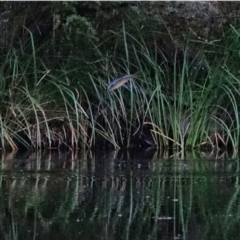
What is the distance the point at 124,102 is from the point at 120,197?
3.78 m

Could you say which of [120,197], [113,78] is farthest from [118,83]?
[120,197]

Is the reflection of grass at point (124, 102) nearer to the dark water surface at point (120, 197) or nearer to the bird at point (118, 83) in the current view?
the bird at point (118, 83)

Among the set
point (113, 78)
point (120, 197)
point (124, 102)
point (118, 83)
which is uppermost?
point (113, 78)

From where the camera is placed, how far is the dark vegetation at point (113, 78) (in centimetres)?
919

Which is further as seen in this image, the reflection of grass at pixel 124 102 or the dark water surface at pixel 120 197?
the reflection of grass at pixel 124 102

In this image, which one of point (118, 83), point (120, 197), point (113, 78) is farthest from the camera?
point (113, 78)

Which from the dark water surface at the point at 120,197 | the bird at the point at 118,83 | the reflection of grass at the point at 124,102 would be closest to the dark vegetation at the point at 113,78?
the reflection of grass at the point at 124,102

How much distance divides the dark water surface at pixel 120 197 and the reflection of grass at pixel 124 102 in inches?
33.6

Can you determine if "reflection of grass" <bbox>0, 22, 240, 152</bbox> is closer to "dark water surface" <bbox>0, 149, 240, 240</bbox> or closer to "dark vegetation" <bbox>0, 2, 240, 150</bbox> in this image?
"dark vegetation" <bbox>0, 2, 240, 150</bbox>

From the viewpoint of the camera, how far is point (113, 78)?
9.59 m

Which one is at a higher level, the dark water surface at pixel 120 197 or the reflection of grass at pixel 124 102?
the reflection of grass at pixel 124 102

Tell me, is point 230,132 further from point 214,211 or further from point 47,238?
point 47,238

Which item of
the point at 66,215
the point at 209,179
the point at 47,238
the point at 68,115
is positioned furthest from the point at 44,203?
the point at 68,115

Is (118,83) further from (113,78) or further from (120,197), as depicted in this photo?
(120,197)
